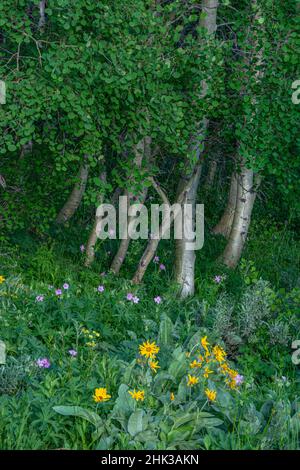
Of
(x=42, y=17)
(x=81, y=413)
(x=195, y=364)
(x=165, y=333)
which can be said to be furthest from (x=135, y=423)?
(x=42, y=17)

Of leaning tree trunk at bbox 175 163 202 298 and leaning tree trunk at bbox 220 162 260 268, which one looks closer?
leaning tree trunk at bbox 175 163 202 298

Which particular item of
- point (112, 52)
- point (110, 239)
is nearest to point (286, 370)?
point (112, 52)

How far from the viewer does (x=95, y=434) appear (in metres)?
4.08

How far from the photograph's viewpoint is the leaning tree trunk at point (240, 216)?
859 centimetres

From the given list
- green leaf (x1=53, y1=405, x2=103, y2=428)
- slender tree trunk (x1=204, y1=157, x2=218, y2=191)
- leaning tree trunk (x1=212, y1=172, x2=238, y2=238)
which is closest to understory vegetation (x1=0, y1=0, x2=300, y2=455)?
green leaf (x1=53, y1=405, x2=103, y2=428)

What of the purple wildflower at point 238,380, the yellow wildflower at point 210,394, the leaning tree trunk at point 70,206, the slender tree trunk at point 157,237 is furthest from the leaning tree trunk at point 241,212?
the yellow wildflower at point 210,394

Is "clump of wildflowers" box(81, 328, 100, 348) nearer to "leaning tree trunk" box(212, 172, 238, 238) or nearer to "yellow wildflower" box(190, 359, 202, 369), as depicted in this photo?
"yellow wildflower" box(190, 359, 202, 369)

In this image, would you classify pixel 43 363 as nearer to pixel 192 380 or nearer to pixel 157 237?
pixel 192 380

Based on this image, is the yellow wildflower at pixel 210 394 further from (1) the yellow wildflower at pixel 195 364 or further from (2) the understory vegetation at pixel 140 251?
(1) the yellow wildflower at pixel 195 364

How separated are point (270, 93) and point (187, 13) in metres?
1.50

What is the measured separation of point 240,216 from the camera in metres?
8.77

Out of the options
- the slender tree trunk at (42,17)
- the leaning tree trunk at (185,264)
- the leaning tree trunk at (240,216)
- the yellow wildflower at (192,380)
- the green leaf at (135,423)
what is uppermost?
the slender tree trunk at (42,17)

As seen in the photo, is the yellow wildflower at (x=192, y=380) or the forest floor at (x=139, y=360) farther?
the yellow wildflower at (x=192, y=380)

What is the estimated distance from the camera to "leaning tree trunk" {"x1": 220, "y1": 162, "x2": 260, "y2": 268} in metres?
8.59
